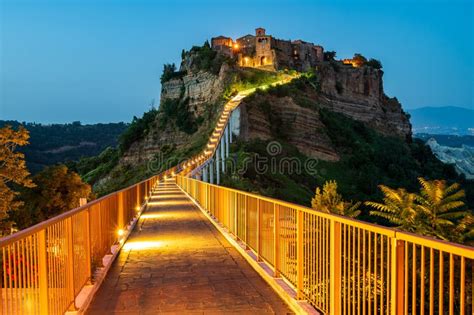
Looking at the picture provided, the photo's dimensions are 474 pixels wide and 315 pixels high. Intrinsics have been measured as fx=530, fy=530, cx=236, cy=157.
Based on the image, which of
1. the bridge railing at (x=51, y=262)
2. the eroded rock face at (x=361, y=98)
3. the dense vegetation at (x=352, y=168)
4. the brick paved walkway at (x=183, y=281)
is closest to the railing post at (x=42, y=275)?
the bridge railing at (x=51, y=262)

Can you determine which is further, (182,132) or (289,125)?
(182,132)

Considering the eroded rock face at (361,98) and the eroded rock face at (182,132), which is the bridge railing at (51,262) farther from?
the eroded rock face at (361,98)

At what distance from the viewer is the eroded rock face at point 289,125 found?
7400 centimetres

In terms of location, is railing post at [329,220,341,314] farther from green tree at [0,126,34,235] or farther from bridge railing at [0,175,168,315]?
green tree at [0,126,34,235]

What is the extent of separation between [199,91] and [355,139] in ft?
93.9

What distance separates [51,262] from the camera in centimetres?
542

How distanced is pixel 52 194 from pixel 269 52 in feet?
236

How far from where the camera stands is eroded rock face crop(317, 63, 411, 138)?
104 metres

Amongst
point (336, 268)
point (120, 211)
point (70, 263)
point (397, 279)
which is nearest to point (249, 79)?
point (120, 211)

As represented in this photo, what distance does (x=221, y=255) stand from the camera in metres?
11.0

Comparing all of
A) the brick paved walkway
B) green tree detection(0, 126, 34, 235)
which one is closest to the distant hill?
green tree detection(0, 126, 34, 235)

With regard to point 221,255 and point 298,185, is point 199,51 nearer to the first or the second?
point 298,185

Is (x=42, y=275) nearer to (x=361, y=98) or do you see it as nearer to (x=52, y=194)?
(x=52, y=194)

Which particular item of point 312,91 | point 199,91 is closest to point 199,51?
point 199,91
